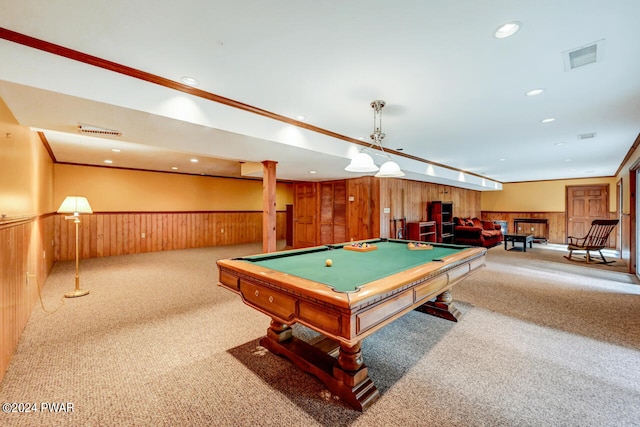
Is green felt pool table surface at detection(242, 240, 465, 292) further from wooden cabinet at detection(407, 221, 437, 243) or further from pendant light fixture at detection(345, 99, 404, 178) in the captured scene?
wooden cabinet at detection(407, 221, 437, 243)

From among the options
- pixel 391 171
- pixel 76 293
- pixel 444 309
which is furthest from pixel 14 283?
pixel 444 309

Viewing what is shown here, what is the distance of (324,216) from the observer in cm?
730

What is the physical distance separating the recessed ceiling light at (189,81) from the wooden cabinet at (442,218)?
729 centimetres

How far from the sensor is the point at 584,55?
6.61ft

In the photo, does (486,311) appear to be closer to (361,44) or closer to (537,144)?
(361,44)

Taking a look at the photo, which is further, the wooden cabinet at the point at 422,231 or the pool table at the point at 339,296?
the wooden cabinet at the point at 422,231

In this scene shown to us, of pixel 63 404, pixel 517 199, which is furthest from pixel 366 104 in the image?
pixel 517 199

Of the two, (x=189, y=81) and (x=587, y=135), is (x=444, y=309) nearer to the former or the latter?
(x=189, y=81)

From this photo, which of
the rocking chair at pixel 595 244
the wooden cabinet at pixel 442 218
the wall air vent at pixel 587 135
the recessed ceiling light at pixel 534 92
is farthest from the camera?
the wooden cabinet at pixel 442 218

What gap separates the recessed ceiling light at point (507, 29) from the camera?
5.50 feet

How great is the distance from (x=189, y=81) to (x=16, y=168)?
184cm

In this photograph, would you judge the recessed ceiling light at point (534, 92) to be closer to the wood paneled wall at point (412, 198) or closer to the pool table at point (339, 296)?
the pool table at point (339, 296)

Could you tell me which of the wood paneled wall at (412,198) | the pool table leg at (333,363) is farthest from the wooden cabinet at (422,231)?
the pool table leg at (333,363)

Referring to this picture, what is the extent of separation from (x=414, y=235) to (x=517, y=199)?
6986 millimetres
